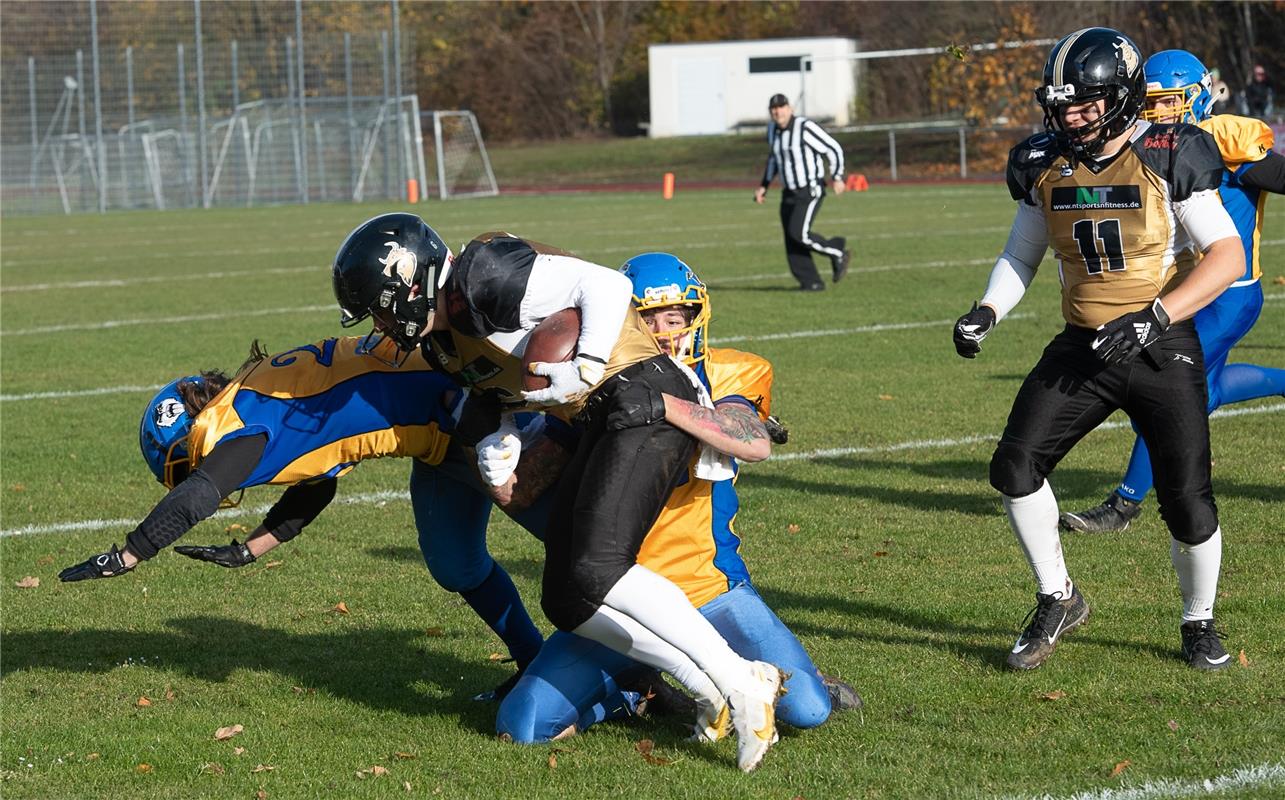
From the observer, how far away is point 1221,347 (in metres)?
6.23

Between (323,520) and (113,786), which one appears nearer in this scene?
(113,786)

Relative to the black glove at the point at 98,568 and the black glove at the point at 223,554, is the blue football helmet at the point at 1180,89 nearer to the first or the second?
the black glove at the point at 223,554

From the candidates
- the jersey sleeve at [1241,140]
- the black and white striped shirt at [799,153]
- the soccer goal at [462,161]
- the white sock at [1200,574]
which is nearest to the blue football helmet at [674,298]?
the white sock at [1200,574]

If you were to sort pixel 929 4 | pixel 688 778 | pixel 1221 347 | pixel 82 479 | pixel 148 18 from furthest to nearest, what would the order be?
pixel 929 4 → pixel 148 18 → pixel 82 479 → pixel 1221 347 → pixel 688 778

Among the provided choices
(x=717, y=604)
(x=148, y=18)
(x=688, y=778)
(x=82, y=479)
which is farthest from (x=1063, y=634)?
(x=148, y=18)

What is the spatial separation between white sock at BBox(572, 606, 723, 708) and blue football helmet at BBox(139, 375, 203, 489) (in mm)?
1183

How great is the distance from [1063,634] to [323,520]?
340cm

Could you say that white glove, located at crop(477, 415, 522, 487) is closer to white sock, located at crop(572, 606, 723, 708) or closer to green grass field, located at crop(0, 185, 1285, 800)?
white sock, located at crop(572, 606, 723, 708)

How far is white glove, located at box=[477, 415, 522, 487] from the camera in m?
4.04

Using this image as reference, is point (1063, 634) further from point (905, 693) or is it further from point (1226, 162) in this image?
point (1226, 162)

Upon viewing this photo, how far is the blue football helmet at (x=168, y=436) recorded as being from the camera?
14.1ft

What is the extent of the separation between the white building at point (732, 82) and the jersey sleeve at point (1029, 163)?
43.0 metres

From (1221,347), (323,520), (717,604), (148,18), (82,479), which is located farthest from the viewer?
(148,18)

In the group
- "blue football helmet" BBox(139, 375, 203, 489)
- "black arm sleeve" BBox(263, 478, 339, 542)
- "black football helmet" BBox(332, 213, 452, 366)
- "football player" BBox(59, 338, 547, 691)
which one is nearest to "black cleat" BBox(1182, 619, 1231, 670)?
"football player" BBox(59, 338, 547, 691)
